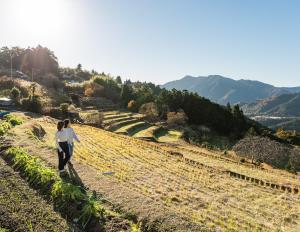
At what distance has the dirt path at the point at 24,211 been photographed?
9375 mm

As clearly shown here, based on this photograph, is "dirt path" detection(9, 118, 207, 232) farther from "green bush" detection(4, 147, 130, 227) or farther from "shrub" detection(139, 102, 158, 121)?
"shrub" detection(139, 102, 158, 121)

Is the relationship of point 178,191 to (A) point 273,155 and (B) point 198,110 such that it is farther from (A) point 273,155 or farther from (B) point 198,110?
(B) point 198,110

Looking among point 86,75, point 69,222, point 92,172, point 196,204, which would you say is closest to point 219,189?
point 196,204

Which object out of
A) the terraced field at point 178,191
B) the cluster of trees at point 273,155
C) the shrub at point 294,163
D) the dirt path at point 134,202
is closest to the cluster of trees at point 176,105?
the cluster of trees at point 273,155

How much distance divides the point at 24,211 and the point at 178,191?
6.00 m

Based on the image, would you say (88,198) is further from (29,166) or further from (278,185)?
(278,185)

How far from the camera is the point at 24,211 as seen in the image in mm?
10188

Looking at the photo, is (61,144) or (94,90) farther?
(94,90)

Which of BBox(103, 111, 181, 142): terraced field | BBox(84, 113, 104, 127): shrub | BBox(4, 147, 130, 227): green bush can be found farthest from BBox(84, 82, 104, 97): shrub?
BBox(4, 147, 130, 227): green bush

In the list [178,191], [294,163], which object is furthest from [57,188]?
[294,163]

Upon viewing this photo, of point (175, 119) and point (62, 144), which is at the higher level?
point (62, 144)

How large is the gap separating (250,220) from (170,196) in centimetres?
288

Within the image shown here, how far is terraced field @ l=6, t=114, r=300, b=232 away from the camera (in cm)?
1076

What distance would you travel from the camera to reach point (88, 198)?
11.1 metres
